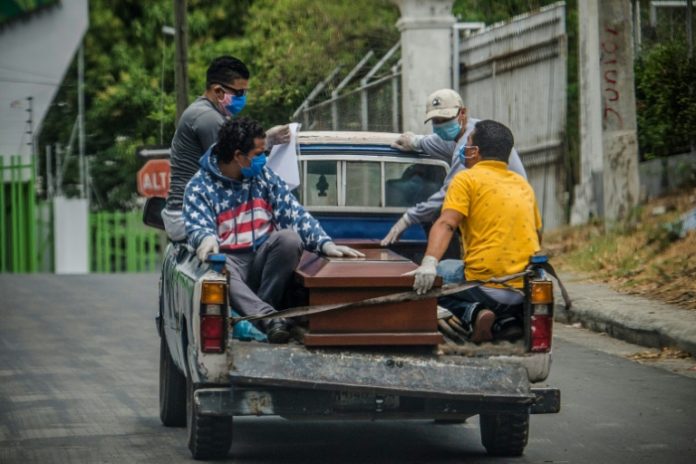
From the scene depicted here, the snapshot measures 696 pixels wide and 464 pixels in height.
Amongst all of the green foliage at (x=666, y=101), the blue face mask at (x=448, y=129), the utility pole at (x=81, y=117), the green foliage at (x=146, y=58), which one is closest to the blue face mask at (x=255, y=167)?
the blue face mask at (x=448, y=129)

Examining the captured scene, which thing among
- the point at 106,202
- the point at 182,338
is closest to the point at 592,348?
the point at 182,338

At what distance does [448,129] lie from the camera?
970 centimetres

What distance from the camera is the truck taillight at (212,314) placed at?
728 cm

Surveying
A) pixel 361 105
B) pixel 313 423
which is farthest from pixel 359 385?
pixel 361 105

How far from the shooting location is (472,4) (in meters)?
29.0

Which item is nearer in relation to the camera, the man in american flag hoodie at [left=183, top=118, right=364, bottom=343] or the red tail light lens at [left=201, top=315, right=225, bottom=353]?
the red tail light lens at [left=201, top=315, right=225, bottom=353]

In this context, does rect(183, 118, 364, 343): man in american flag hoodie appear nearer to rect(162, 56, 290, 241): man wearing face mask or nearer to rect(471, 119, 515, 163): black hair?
rect(162, 56, 290, 241): man wearing face mask

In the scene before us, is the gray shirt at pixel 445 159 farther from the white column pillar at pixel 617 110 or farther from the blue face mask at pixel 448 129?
the white column pillar at pixel 617 110

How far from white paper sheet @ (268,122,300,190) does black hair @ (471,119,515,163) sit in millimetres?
1763

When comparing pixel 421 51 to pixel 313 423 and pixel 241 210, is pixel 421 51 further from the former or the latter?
pixel 241 210

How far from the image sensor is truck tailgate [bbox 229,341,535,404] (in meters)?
7.24

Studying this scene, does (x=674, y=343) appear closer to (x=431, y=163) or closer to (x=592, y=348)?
(x=592, y=348)

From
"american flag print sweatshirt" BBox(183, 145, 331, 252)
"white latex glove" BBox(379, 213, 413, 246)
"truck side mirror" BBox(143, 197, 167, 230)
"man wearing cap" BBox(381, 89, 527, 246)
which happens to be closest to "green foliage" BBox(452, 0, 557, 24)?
"man wearing cap" BBox(381, 89, 527, 246)

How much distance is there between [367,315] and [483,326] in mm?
685
